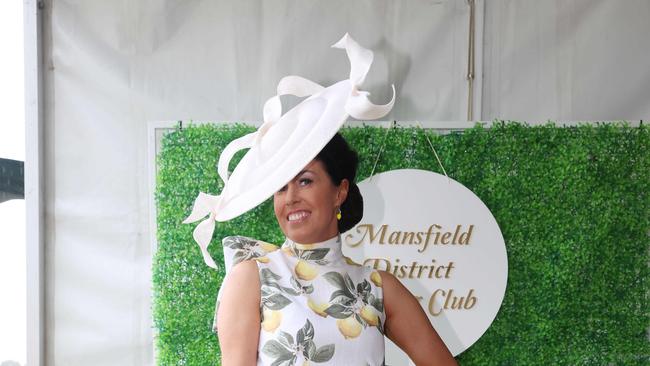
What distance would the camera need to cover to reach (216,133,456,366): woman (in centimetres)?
171

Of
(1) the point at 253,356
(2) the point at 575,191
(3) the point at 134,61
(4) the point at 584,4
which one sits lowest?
(1) the point at 253,356

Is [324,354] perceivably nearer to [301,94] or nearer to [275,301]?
[275,301]

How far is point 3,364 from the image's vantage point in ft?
8.66

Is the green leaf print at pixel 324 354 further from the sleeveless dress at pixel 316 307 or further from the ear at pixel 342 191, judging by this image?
the ear at pixel 342 191

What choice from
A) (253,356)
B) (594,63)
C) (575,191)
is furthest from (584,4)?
(253,356)

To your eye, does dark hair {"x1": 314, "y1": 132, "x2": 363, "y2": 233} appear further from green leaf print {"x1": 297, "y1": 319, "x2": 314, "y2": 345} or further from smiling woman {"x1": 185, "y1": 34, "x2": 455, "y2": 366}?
green leaf print {"x1": 297, "y1": 319, "x2": 314, "y2": 345}

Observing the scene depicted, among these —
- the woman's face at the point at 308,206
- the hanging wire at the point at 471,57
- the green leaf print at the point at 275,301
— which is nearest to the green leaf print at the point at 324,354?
the green leaf print at the point at 275,301

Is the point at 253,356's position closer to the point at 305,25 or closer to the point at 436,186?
the point at 436,186

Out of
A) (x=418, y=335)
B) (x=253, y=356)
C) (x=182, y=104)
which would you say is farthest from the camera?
(x=182, y=104)

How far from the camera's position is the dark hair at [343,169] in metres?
1.87

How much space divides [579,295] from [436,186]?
65cm

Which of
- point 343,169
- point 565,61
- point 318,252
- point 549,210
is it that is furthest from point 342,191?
point 565,61

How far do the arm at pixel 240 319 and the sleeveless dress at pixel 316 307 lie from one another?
2cm

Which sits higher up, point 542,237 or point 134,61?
point 134,61
